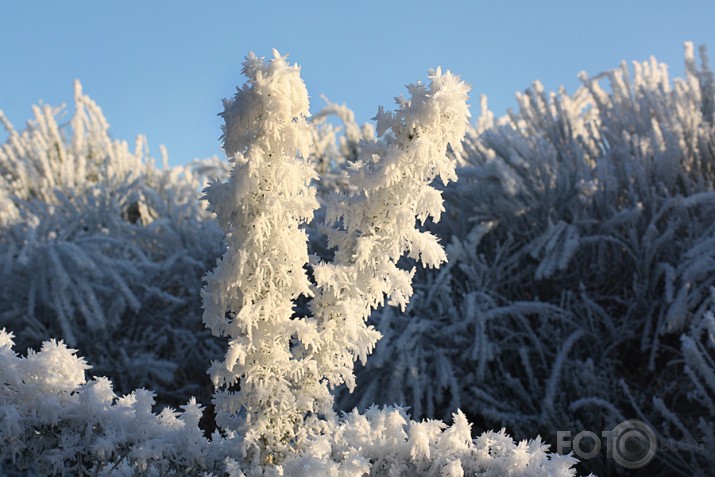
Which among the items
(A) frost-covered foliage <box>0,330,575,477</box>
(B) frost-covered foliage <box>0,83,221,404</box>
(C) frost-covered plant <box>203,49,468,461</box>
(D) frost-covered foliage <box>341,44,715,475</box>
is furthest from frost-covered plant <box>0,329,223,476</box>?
(B) frost-covered foliage <box>0,83,221,404</box>

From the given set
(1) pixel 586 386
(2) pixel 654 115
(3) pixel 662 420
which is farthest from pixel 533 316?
(2) pixel 654 115

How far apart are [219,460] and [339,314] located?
13.1 inches

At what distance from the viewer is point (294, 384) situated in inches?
52.3

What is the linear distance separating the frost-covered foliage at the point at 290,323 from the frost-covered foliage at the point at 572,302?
148 centimetres

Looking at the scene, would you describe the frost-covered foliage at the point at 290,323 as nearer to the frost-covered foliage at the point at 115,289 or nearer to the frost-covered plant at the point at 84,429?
the frost-covered plant at the point at 84,429

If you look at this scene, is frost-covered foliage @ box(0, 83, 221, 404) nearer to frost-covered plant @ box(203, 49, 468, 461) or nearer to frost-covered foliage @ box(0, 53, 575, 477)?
frost-covered foliage @ box(0, 53, 575, 477)

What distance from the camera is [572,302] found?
3.16 meters

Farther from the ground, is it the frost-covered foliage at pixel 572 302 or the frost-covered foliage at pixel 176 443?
the frost-covered foliage at pixel 572 302

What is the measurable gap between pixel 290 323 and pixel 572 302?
2186 mm

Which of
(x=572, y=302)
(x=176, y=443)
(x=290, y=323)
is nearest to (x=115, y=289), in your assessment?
(x=572, y=302)

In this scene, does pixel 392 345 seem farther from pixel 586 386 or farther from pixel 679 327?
pixel 679 327

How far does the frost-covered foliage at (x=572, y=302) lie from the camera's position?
9.05 feet

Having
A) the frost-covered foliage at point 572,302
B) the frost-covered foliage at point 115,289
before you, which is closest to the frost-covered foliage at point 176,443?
the frost-covered foliage at point 572,302

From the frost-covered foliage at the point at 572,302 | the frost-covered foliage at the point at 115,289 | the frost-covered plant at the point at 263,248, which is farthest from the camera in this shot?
the frost-covered foliage at the point at 115,289
